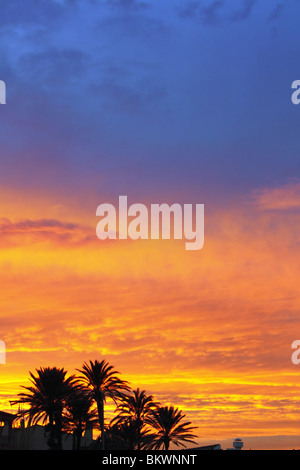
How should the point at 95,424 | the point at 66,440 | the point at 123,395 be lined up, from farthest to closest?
the point at 66,440, the point at 95,424, the point at 123,395

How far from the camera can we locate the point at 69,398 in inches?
3841

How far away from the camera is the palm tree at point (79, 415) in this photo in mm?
102625

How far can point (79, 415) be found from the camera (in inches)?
4235

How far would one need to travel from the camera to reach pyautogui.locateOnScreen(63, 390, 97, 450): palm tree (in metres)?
103
